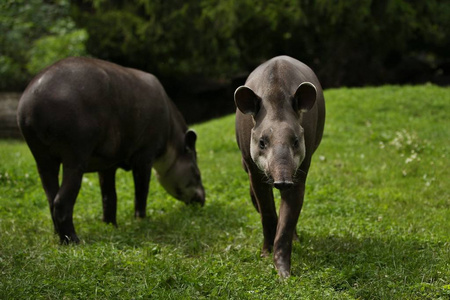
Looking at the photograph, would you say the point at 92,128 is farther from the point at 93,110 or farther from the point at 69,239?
the point at 69,239

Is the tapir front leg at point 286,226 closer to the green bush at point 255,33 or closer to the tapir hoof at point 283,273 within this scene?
the tapir hoof at point 283,273

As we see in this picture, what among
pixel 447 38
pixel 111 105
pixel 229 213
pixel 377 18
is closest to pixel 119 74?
pixel 111 105

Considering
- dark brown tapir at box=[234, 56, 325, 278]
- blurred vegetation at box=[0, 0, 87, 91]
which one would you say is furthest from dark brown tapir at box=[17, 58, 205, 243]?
blurred vegetation at box=[0, 0, 87, 91]

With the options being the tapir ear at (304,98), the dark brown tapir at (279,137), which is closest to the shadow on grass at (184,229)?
the dark brown tapir at (279,137)

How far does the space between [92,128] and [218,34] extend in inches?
504

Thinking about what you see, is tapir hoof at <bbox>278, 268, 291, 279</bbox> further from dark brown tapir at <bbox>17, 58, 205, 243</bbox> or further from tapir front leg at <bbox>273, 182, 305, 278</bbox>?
dark brown tapir at <bbox>17, 58, 205, 243</bbox>

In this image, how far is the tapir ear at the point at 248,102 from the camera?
5.49 meters

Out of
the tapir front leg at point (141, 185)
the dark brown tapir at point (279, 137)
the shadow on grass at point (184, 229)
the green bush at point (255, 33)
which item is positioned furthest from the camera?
the green bush at point (255, 33)

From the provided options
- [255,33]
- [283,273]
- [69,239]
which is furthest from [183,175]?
[255,33]

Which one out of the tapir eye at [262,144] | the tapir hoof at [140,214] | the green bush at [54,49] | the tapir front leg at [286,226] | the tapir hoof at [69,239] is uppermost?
the tapir eye at [262,144]

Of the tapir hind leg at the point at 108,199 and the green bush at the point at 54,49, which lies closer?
the tapir hind leg at the point at 108,199

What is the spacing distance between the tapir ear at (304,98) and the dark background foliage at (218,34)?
1235 centimetres

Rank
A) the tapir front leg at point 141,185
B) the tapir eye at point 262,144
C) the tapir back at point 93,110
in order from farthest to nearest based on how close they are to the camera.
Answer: the tapir front leg at point 141,185, the tapir back at point 93,110, the tapir eye at point 262,144

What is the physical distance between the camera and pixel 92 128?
6.90m
